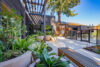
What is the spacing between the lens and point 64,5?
9328 millimetres

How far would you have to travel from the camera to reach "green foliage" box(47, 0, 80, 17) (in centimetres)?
905

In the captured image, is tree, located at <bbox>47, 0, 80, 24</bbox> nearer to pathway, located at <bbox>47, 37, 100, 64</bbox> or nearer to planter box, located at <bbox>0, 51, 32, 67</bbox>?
pathway, located at <bbox>47, 37, 100, 64</bbox>

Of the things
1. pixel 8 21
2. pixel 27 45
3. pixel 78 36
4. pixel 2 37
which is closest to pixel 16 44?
pixel 27 45

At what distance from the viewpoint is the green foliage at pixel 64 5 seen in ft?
29.7

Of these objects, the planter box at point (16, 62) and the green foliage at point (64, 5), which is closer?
the planter box at point (16, 62)

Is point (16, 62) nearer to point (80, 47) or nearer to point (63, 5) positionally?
point (80, 47)

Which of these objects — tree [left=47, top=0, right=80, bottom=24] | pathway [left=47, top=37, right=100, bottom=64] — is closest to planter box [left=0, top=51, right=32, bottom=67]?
pathway [left=47, top=37, right=100, bottom=64]

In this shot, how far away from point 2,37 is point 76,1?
444 inches

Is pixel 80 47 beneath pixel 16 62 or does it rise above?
beneath

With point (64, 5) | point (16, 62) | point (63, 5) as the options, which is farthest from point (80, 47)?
point (64, 5)

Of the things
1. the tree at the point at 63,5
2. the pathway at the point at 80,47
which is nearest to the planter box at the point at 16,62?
the pathway at the point at 80,47

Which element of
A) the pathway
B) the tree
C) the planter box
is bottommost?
the pathway

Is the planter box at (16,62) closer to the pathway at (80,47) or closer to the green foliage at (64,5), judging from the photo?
the pathway at (80,47)

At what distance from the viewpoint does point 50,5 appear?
31.6 feet
